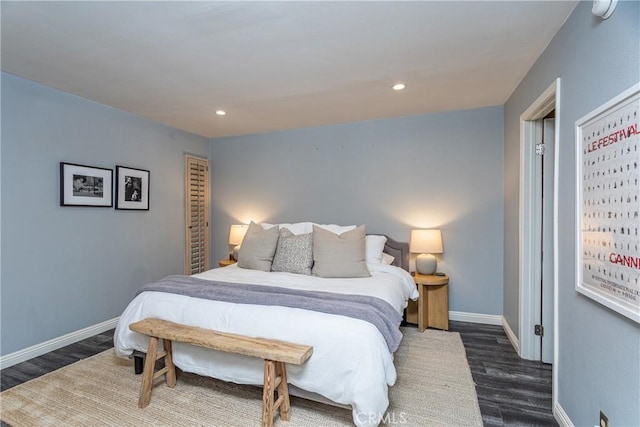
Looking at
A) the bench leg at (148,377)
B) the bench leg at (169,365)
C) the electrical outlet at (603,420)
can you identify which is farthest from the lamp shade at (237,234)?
the electrical outlet at (603,420)

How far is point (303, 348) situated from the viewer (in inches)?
66.6

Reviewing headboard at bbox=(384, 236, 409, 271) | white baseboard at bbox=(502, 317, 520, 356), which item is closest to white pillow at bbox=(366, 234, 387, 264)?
headboard at bbox=(384, 236, 409, 271)

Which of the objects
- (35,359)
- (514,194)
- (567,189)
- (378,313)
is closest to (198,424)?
(378,313)

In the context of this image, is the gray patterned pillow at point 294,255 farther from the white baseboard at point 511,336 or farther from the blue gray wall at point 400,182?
the white baseboard at point 511,336

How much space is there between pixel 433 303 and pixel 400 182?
144 cm

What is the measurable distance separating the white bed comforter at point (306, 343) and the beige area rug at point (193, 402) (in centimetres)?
18

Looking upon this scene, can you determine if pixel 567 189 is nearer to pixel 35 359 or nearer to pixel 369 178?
pixel 369 178

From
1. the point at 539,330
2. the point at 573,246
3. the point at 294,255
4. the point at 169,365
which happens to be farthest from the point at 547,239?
the point at 169,365

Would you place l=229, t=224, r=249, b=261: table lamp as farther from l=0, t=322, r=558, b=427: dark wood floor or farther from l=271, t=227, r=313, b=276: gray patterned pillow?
l=0, t=322, r=558, b=427: dark wood floor

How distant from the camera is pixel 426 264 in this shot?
3.34 metres

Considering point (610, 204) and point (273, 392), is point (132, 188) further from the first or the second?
point (610, 204)

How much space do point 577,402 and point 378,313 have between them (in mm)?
1113

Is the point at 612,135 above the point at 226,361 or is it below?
above

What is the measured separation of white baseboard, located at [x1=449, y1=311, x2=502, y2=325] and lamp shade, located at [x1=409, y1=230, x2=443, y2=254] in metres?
0.84
